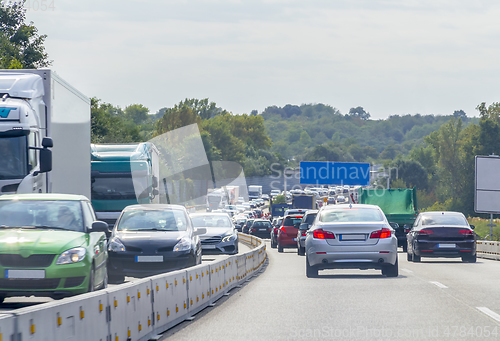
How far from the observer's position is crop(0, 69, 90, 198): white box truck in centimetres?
1423

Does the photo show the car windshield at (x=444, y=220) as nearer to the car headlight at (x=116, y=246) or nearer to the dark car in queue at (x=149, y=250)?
the dark car in queue at (x=149, y=250)

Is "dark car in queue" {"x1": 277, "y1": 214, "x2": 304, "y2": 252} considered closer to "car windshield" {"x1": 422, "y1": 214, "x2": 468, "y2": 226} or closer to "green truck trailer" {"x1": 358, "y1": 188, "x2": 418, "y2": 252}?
"green truck trailer" {"x1": 358, "y1": 188, "x2": 418, "y2": 252}

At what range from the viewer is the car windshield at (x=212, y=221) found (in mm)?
24547

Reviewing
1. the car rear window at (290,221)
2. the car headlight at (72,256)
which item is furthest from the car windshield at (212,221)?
the car headlight at (72,256)

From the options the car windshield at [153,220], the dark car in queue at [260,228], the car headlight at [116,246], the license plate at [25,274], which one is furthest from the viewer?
the dark car in queue at [260,228]

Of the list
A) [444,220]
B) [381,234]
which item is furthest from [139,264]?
[444,220]

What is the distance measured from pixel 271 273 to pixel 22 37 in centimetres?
3573

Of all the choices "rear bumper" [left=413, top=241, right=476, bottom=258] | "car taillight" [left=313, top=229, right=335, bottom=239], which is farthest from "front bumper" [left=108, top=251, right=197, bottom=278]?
"rear bumper" [left=413, top=241, right=476, bottom=258]

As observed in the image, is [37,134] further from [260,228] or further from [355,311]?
[260,228]

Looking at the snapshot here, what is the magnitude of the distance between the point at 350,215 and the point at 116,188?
367 inches

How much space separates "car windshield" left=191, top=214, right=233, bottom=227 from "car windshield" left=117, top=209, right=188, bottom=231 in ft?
25.3

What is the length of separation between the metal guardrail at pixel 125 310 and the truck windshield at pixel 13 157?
400 centimetres

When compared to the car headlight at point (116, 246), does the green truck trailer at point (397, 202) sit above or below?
below

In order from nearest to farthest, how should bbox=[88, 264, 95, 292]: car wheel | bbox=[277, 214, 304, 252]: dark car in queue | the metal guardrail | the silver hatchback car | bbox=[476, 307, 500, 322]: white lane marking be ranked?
the metal guardrail
bbox=[476, 307, 500, 322]: white lane marking
bbox=[88, 264, 95, 292]: car wheel
the silver hatchback car
bbox=[277, 214, 304, 252]: dark car in queue
